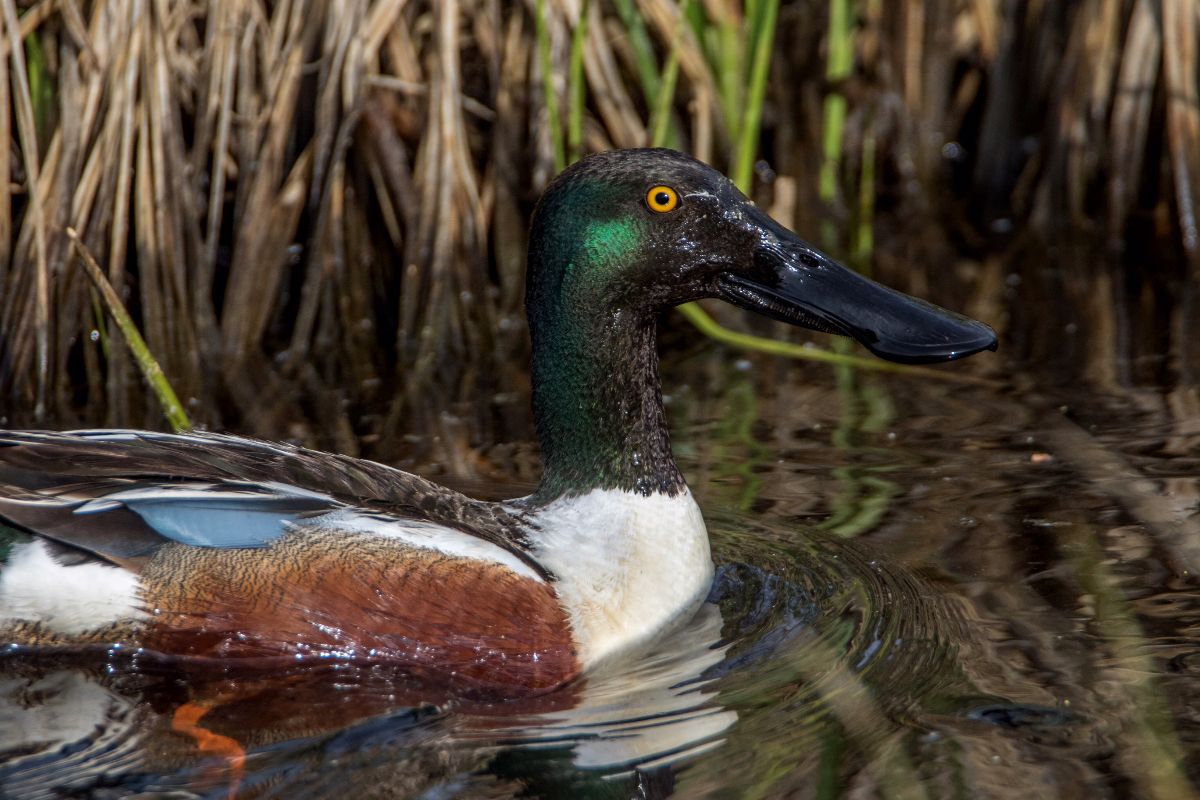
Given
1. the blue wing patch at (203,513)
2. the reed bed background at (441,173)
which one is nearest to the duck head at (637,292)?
the blue wing patch at (203,513)

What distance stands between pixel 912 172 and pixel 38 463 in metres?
4.87

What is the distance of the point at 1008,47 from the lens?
7312 millimetres

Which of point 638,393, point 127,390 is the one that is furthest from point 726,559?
point 127,390

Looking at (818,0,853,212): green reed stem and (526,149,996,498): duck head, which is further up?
(818,0,853,212): green reed stem

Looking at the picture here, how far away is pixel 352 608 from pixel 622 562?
0.66 meters

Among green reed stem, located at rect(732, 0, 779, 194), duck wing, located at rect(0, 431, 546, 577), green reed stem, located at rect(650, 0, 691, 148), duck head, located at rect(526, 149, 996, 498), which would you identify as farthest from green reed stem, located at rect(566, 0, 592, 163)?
duck wing, located at rect(0, 431, 546, 577)

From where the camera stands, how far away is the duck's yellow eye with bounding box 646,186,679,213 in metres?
3.99

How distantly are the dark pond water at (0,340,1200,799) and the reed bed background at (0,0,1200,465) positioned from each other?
1149 mm

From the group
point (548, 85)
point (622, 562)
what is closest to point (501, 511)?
point (622, 562)

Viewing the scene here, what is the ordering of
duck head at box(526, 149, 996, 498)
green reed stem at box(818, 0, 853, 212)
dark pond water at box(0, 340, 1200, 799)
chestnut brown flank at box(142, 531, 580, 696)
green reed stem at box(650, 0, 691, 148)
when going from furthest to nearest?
green reed stem at box(818, 0, 853, 212)
green reed stem at box(650, 0, 691, 148)
duck head at box(526, 149, 996, 498)
chestnut brown flank at box(142, 531, 580, 696)
dark pond water at box(0, 340, 1200, 799)

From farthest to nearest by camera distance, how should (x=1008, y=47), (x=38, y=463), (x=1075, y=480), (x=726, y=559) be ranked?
(x=1008, y=47) < (x=1075, y=480) < (x=726, y=559) < (x=38, y=463)

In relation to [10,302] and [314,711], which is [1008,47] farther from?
[314,711]

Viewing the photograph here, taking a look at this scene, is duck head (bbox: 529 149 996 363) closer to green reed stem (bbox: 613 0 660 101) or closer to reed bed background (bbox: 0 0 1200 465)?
reed bed background (bbox: 0 0 1200 465)

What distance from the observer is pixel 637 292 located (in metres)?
4.07
